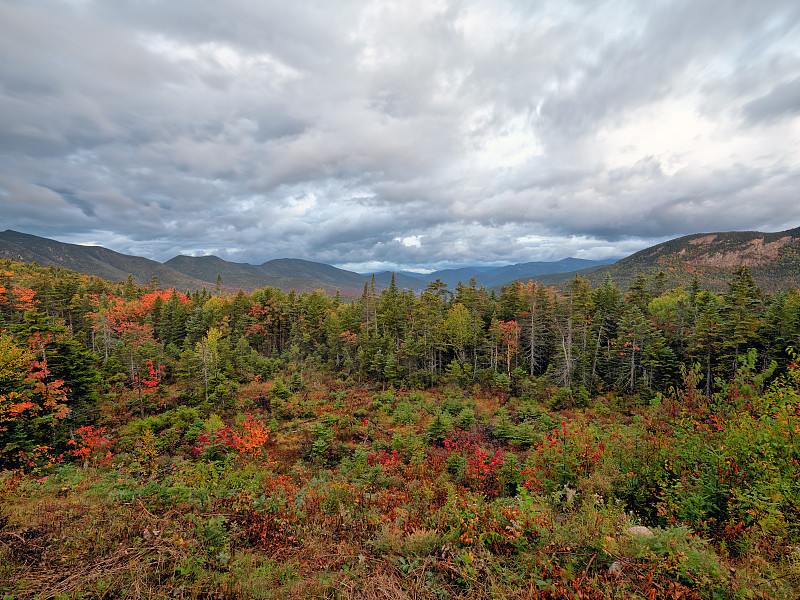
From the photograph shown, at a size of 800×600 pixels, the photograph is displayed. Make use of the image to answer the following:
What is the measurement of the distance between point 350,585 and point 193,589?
2114 millimetres

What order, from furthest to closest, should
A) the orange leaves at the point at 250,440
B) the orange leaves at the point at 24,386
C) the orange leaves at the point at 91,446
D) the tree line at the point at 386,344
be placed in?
1. the tree line at the point at 386,344
2. the orange leaves at the point at 91,446
3. the orange leaves at the point at 250,440
4. the orange leaves at the point at 24,386

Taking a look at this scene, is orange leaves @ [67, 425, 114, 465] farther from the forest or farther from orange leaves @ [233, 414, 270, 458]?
orange leaves @ [233, 414, 270, 458]

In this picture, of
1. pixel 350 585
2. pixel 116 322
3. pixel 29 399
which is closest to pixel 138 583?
pixel 350 585

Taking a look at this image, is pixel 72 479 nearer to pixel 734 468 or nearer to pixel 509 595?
pixel 509 595

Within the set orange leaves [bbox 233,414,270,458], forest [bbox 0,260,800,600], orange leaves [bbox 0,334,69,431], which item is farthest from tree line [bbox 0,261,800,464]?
orange leaves [bbox 233,414,270,458]

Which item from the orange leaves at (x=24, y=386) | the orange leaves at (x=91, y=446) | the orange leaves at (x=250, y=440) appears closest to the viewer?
the orange leaves at (x=24, y=386)

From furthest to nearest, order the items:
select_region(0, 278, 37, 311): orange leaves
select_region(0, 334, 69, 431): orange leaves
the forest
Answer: select_region(0, 278, 37, 311): orange leaves, select_region(0, 334, 69, 431): orange leaves, the forest

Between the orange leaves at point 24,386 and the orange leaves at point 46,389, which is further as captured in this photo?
the orange leaves at point 46,389

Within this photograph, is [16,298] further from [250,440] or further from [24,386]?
[250,440]

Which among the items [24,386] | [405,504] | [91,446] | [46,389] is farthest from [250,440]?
[405,504]

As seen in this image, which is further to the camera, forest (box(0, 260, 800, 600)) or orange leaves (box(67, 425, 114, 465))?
orange leaves (box(67, 425, 114, 465))

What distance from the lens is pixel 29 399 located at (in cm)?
1852

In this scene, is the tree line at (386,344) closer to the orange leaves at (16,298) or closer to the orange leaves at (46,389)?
the orange leaves at (46,389)

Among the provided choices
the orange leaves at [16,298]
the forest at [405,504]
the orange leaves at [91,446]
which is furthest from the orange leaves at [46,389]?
the orange leaves at [16,298]
